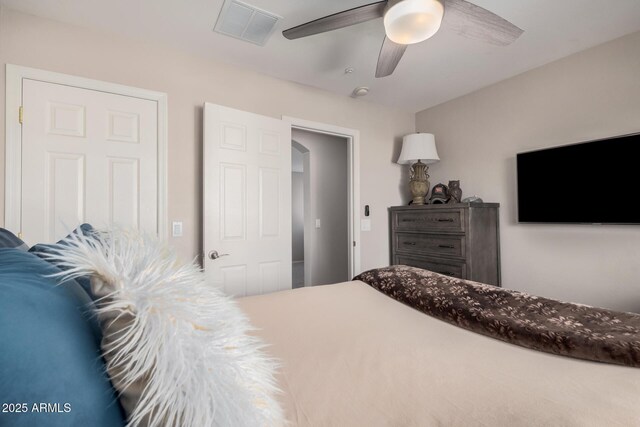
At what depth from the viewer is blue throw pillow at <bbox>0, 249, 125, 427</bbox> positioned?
0.99 ft

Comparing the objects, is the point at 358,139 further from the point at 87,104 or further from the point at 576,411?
the point at 576,411

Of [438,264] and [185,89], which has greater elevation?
[185,89]

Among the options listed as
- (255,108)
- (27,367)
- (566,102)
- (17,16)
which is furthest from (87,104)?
(566,102)

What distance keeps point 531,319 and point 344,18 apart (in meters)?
1.62

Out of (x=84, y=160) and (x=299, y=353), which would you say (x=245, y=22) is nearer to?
(x=84, y=160)

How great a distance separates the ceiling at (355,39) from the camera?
5.84 ft

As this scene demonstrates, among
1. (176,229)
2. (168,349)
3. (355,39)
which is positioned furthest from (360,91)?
(168,349)

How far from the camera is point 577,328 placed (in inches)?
36.2

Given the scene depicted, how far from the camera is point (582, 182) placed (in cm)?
221

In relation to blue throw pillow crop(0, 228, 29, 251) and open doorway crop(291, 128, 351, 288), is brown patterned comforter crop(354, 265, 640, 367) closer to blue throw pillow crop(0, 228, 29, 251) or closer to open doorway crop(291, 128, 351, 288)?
blue throw pillow crop(0, 228, 29, 251)

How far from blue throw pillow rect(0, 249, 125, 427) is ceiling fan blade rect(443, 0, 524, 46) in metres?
1.84

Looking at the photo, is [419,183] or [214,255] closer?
[214,255]

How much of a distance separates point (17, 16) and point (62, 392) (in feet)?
8.66

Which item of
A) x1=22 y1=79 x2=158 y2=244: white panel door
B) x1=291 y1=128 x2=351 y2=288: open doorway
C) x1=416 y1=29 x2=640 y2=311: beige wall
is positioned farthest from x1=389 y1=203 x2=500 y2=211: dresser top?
x1=22 y1=79 x2=158 y2=244: white panel door
